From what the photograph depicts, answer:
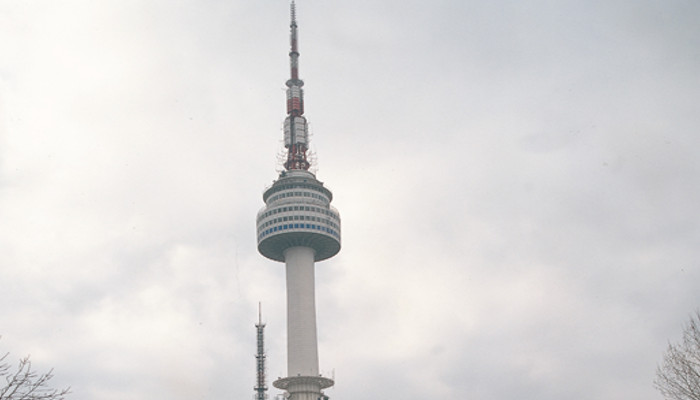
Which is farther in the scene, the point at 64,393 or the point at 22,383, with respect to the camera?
the point at 22,383

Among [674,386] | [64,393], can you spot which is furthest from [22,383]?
[674,386]

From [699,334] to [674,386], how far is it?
5836 mm

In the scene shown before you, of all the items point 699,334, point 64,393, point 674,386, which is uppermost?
point 699,334

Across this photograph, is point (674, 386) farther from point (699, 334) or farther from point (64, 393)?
point (64, 393)

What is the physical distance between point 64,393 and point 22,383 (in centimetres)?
417

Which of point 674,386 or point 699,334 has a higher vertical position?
point 699,334

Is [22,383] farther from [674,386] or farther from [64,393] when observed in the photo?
[674,386]

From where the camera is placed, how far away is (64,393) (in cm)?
3959

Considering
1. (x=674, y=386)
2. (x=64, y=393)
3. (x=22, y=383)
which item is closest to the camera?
(x=64, y=393)

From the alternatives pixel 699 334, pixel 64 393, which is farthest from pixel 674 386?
pixel 64 393

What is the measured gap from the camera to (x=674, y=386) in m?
72.8

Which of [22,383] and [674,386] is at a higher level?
[674,386]

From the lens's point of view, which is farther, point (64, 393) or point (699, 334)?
point (699, 334)

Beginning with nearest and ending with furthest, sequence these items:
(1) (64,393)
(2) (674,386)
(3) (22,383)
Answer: (1) (64,393)
(3) (22,383)
(2) (674,386)
